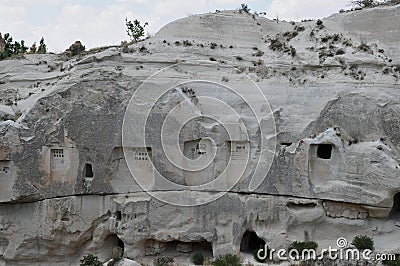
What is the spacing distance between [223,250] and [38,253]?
6.30 m

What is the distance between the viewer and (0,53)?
2661cm

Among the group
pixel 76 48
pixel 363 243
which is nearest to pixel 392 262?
pixel 363 243

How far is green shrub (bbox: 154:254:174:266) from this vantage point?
16156 millimetres

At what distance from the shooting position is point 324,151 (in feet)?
54.3

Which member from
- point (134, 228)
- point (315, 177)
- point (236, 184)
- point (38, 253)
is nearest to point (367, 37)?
point (315, 177)

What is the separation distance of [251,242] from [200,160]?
137 inches

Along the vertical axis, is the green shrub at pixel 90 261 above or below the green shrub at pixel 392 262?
below

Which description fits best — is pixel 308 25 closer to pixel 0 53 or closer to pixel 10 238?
pixel 10 238

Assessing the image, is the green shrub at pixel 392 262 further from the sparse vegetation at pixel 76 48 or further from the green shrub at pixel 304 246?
the sparse vegetation at pixel 76 48

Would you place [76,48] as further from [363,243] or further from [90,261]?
[363,243]

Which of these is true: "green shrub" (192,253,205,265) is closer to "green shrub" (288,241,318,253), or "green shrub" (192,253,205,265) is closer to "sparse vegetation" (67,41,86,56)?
"green shrub" (288,241,318,253)

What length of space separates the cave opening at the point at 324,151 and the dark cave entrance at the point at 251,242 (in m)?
3.50

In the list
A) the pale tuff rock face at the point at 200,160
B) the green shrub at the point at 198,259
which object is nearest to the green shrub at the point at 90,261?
the pale tuff rock face at the point at 200,160

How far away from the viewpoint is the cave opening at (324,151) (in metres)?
16.4
